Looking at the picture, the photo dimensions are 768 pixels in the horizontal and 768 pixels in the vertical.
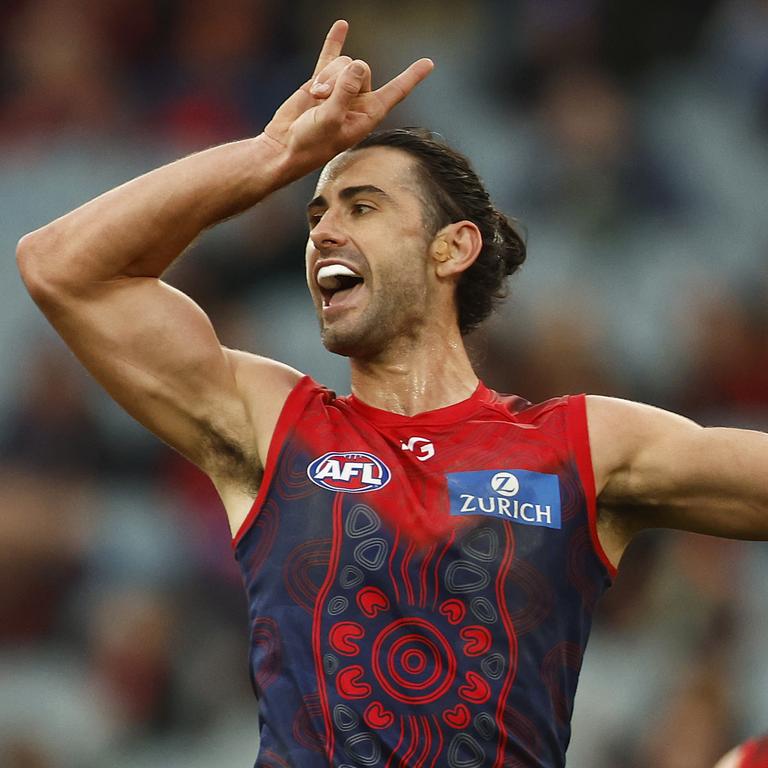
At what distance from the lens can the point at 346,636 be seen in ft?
13.3

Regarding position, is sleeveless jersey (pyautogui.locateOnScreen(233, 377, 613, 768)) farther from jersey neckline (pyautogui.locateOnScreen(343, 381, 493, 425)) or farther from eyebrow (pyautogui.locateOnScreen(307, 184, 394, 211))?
eyebrow (pyautogui.locateOnScreen(307, 184, 394, 211))

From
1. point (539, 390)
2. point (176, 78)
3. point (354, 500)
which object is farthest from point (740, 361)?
point (354, 500)

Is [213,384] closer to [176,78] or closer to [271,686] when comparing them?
[271,686]

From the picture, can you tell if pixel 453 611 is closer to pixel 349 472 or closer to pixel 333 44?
pixel 349 472

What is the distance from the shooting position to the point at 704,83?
11039 millimetres

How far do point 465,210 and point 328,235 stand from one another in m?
0.61

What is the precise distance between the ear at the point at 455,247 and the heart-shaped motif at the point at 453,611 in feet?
4.07

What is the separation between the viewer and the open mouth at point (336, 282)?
4625 millimetres

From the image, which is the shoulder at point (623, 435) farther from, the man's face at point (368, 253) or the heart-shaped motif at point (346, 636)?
the heart-shaped motif at point (346, 636)

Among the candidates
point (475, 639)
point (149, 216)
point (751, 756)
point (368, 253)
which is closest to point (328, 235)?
point (368, 253)

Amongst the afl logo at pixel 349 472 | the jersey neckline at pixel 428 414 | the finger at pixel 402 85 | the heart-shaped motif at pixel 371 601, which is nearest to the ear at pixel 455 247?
the jersey neckline at pixel 428 414

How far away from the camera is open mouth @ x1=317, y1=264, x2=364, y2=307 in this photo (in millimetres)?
4625

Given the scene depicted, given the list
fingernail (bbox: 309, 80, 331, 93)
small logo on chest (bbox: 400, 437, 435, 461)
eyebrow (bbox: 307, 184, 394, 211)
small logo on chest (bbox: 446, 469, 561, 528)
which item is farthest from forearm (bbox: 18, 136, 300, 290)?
small logo on chest (bbox: 446, 469, 561, 528)

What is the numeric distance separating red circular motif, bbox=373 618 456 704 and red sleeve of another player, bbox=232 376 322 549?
0.50 metres
